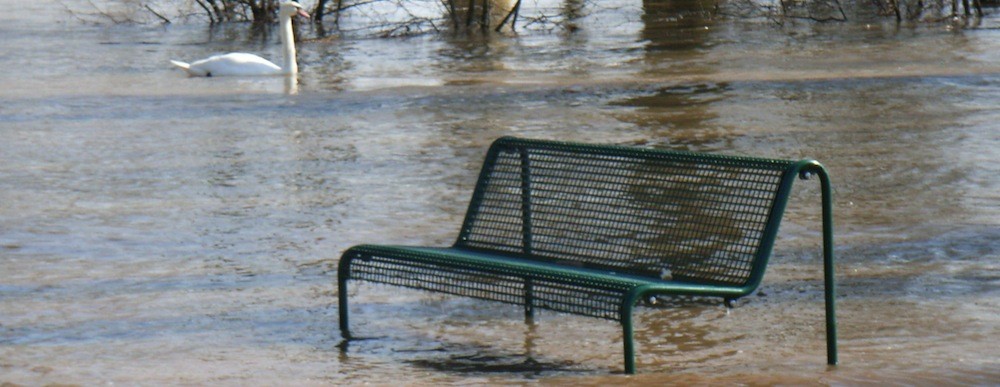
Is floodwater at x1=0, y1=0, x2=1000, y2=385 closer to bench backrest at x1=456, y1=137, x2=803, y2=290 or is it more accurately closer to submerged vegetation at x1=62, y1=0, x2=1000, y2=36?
bench backrest at x1=456, y1=137, x2=803, y2=290

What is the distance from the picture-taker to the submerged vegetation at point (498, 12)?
20656 millimetres

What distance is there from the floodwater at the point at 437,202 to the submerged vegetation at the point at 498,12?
6.43ft

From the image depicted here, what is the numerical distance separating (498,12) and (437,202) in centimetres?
1500

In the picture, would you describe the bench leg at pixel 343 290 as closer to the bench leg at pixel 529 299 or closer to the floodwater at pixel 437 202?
the floodwater at pixel 437 202

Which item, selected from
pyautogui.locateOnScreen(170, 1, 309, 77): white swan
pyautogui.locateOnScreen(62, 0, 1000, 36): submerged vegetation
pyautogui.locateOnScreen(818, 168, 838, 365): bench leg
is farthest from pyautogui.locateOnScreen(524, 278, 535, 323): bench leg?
pyautogui.locateOnScreen(62, 0, 1000, 36): submerged vegetation

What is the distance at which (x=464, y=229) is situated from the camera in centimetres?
622

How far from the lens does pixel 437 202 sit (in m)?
9.01

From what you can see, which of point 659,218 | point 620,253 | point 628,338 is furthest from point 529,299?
point 628,338

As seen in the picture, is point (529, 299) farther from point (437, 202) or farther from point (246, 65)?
point (246, 65)

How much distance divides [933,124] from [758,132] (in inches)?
51.6

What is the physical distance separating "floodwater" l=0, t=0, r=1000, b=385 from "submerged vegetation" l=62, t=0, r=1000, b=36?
1.96 metres

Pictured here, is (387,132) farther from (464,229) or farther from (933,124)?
(464,229)

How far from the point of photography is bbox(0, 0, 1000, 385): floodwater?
566 centimetres

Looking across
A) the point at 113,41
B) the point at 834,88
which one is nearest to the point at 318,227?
the point at 834,88
